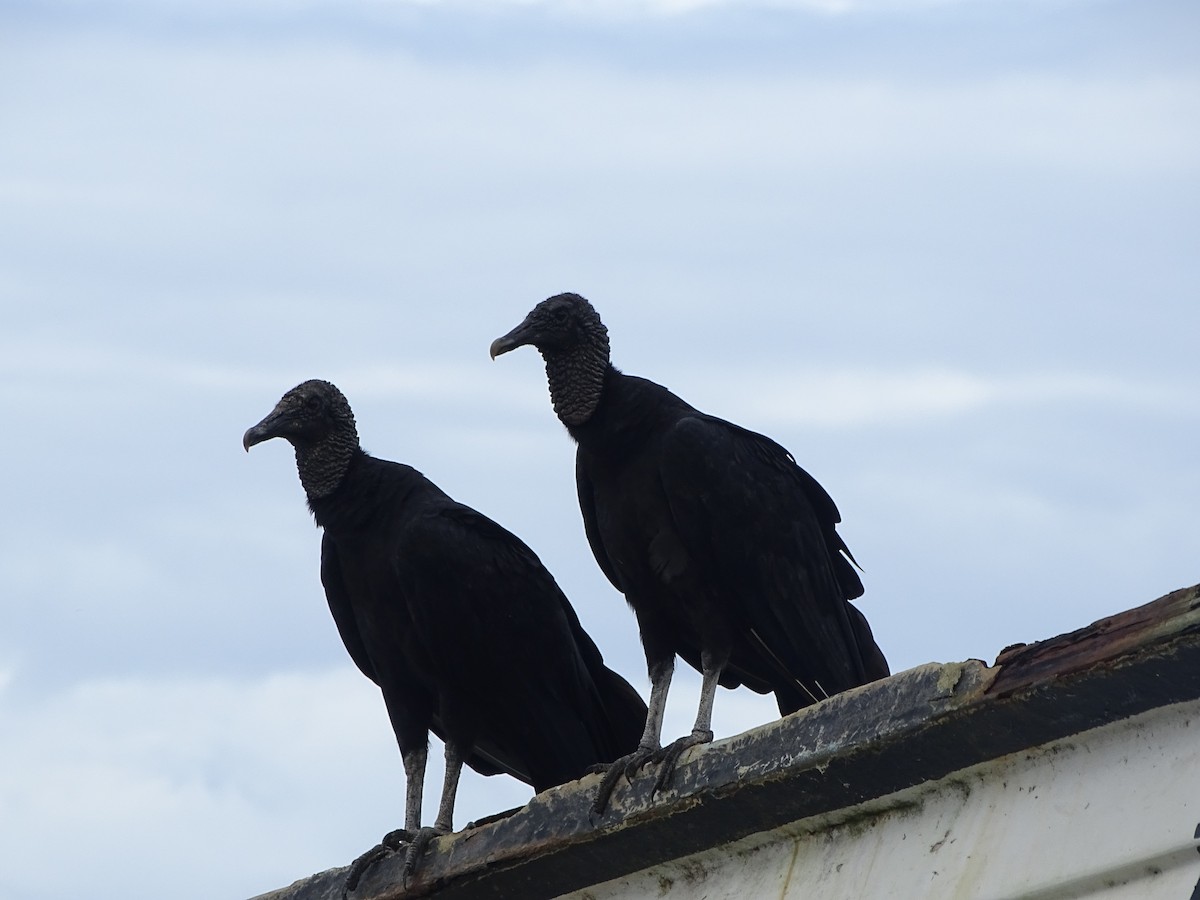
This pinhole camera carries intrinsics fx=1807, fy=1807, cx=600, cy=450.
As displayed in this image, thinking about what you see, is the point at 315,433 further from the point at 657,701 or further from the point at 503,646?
the point at 657,701

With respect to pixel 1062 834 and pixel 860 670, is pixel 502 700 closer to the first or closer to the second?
pixel 860 670

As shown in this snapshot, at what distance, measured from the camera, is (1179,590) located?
2828 mm

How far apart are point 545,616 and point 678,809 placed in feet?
6.76

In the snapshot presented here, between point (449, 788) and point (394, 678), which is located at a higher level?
point (394, 678)

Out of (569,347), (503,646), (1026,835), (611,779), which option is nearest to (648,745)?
(503,646)

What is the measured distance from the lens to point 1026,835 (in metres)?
2.95

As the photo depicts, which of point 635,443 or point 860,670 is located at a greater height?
point 635,443

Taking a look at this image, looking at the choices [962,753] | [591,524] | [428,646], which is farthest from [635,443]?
[962,753]

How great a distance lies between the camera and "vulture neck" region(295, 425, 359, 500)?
6.01 m

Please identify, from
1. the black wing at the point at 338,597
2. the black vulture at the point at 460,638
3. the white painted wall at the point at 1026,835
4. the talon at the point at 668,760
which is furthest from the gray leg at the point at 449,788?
the white painted wall at the point at 1026,835

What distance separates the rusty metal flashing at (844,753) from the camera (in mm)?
2828

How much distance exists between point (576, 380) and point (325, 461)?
1.01 meters

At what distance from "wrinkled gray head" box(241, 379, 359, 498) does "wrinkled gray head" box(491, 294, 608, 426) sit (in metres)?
0.79

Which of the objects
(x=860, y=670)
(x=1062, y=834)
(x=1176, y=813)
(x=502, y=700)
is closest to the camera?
(x=1176, y=813)
